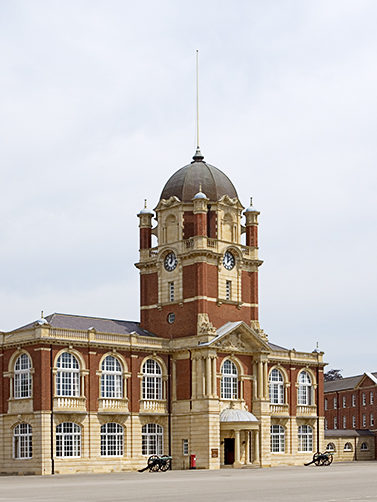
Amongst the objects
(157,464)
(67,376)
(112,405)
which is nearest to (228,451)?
(157,464)

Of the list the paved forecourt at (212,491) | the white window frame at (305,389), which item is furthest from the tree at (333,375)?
the paved forecourt at (212,491)

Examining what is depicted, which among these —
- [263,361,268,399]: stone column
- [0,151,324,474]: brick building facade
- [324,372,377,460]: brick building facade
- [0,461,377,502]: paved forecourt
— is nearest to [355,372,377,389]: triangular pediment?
[324,372,377,460]: brick building facade

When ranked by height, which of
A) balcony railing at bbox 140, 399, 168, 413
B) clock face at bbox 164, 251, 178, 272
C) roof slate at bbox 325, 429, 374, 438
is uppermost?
clock face at bbox 164, 251, 178, 272

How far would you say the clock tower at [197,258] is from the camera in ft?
237

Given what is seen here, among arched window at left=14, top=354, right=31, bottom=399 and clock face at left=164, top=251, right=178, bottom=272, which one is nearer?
arched window at left=14, top=354, right=31, bottom=399

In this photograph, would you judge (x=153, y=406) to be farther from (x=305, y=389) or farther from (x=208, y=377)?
(x=305, y=389)

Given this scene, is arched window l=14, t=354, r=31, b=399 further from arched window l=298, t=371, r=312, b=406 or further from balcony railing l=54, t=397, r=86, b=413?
arched window l=298, t=371, r=312, b=406

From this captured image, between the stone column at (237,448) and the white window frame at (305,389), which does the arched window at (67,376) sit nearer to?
the stone column at (237,448)

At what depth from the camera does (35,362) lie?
63.3 meters

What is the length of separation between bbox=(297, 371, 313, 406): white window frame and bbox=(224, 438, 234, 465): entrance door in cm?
1003

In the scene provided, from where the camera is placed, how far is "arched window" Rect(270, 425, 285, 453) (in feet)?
247

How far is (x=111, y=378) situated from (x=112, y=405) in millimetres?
1939

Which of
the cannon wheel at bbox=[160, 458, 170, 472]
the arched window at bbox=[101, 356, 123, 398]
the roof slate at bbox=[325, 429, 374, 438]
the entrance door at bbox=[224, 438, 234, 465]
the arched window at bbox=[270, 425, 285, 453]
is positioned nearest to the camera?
the cannon wheel at bbox=[160, 458, 170, 472]

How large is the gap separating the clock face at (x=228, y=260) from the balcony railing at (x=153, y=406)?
12.0 m
